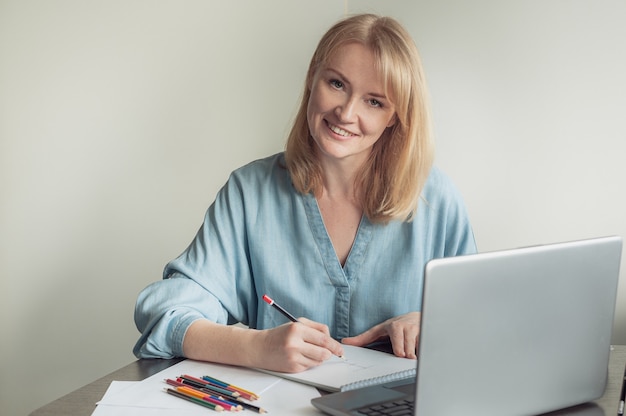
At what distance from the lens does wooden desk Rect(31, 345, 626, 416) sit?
1.15 m

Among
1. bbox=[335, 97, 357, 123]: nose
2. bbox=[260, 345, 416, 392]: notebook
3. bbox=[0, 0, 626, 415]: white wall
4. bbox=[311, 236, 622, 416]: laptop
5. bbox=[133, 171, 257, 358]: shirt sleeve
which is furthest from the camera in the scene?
bbox=[0, 0, 626, 415]: white wall

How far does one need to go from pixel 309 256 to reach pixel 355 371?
457mm

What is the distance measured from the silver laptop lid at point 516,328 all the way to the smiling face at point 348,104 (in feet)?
2.25

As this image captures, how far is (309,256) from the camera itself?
1742 mm

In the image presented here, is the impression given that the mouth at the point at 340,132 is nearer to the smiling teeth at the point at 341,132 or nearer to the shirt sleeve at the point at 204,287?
the smiling teeth at the point at 341,132

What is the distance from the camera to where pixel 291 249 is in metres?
1.76

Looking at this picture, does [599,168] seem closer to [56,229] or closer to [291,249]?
[291,249]

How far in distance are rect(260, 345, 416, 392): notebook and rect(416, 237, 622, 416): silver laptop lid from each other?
9.8 inches

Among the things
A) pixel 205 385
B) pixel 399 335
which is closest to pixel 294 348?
pixel 205 385

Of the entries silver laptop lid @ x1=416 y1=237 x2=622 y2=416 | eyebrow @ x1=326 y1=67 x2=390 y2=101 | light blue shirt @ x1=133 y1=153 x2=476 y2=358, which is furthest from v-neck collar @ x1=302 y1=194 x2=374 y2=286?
silver laptop lid @ x1=416 y1=237 x2=622 y2=416

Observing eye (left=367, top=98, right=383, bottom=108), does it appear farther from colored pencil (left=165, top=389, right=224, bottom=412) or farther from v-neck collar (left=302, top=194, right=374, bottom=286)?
colored pencil (left=165, top=389, right=224, bottom=412)

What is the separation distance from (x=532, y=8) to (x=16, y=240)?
1.81 metres

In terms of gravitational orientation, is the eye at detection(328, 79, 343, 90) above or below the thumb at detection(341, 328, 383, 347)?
above

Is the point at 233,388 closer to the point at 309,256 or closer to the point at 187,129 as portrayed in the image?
the point at 309,256
